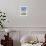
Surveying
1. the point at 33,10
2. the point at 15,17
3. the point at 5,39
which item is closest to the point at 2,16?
the point at 15,17

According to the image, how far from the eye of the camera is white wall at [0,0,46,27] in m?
3.82

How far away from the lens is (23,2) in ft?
12.5

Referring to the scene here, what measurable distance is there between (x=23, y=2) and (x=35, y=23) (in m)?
0.67

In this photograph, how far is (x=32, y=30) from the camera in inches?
151

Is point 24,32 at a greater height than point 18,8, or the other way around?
point 18,8

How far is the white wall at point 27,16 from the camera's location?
3822mm

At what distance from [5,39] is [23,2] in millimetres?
1128

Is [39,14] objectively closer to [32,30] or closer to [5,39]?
[32,30]

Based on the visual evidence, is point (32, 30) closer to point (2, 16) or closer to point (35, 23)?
point (35, 23)

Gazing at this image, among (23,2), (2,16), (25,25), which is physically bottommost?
(25,25)

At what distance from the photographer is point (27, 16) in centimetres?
384

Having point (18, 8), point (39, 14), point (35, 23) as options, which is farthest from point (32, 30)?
point (18, 8)

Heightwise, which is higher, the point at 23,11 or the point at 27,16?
the point at 23,11

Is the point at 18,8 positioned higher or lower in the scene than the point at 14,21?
higher
